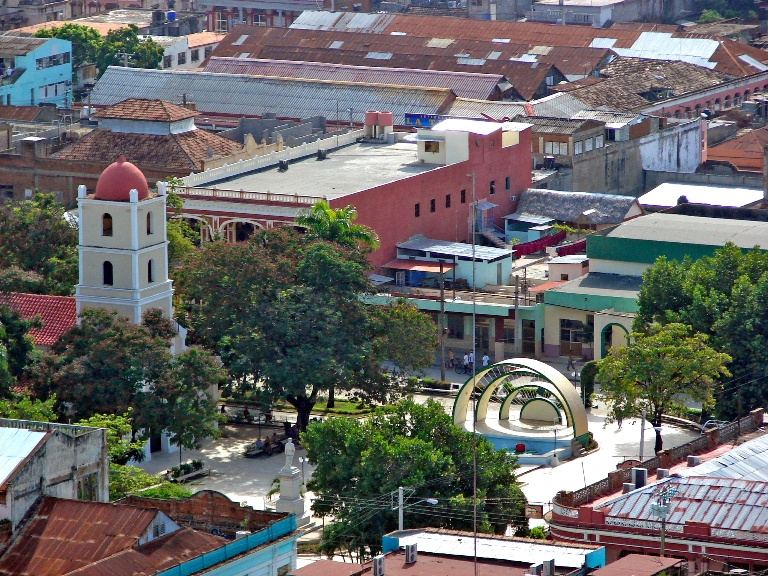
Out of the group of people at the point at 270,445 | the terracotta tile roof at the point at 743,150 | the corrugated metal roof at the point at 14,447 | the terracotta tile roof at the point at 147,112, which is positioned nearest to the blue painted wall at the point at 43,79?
the terracotta tile roof at the point at 147,112

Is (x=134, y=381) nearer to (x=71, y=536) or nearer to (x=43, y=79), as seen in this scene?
(x=71, y=536)

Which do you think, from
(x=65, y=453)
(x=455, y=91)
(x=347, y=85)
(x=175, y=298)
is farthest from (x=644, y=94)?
(x=65, y=453)

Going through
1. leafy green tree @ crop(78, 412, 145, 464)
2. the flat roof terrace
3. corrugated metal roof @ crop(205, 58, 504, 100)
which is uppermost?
corrugated metal roof @ crop(205, 58, 504, 100)

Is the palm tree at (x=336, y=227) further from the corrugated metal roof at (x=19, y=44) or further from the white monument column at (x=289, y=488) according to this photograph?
Answer: the corrugated metal roof at (x=19, y=44)

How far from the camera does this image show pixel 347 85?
4532 inches

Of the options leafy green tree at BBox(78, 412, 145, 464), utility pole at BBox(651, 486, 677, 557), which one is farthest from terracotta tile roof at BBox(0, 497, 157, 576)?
utility pole at BBox(651, 486, 677, 557)

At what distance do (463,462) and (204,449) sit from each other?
16.4m

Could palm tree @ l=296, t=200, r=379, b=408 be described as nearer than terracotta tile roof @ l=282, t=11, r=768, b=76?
Yes

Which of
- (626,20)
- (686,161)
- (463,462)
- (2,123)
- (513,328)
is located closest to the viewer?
(463,462)

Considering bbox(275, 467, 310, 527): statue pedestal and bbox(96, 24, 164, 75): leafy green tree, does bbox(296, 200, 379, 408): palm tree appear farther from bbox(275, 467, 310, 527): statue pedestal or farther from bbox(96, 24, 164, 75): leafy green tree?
bbox(96, 24, 164, 75): leafy green tree

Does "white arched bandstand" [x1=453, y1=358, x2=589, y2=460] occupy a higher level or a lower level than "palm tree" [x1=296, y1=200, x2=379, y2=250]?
lower

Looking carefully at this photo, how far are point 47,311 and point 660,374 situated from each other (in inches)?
812

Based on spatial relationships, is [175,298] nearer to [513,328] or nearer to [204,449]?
[204,449]

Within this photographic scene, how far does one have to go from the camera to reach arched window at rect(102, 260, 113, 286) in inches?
2648
